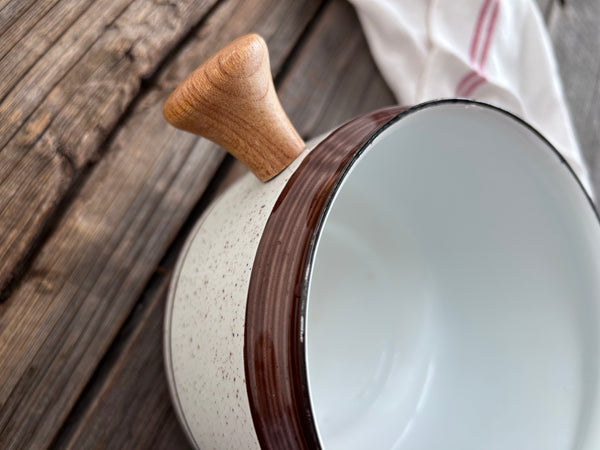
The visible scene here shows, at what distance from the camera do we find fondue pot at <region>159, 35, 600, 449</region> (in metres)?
0.28

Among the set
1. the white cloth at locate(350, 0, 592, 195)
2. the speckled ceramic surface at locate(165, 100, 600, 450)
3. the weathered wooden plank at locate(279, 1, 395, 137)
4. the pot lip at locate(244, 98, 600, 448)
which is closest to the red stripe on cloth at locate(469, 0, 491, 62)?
the white cloth at locate(350, 0, 592, 195)

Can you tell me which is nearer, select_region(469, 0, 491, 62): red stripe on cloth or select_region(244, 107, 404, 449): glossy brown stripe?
select_region(244, 107, 404, 449): glossy brown stripe

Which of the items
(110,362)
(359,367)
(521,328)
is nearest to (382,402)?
(359,367)

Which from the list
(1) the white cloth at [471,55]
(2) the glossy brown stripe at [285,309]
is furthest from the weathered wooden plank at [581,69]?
(2) the glossy brown stripe at [285,309]

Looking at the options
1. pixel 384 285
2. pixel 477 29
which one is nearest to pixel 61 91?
pixel 384 285

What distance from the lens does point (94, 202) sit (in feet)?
1.38

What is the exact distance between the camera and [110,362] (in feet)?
1.41

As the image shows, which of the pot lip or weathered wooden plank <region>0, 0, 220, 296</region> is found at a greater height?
weathered wooden plank <region>0, 0, 220, 296</region>

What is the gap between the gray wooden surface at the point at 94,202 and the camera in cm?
39

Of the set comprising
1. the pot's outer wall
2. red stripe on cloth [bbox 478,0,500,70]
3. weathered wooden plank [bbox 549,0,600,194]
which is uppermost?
the pot's outer wall

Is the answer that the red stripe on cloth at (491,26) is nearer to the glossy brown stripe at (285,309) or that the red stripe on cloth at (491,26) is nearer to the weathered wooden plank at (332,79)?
the weathered wooden plank at (332,79)

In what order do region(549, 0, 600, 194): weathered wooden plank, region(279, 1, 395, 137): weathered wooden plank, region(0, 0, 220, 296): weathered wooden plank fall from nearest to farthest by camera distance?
region(0, 0, 220, 296): weathered wooden plank → region(279, 1, 395, 137): weathered wooden plank → region(549, 0, 600, 194): weathered wooden plank

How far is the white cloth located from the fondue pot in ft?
0.52

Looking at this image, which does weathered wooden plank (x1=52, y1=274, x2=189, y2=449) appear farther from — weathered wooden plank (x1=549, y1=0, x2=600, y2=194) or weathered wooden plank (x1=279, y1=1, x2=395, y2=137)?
weathered wooden plank (x1=549, y1=0, x2=600, y2=194)
